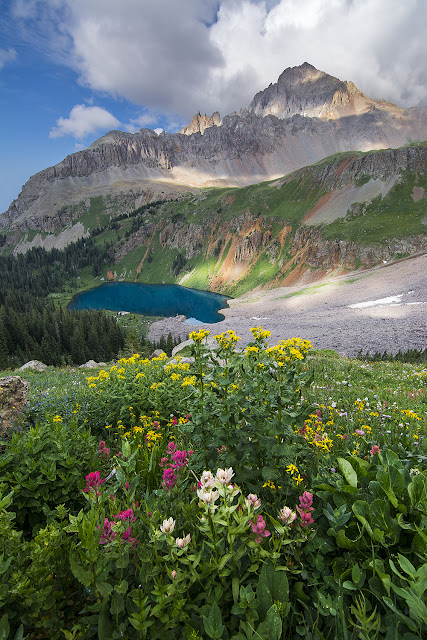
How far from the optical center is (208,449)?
4191mm

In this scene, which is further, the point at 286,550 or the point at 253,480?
the point at 253,480

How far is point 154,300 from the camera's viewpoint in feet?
495

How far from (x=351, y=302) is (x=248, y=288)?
2567 inches

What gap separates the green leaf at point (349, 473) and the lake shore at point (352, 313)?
37.6 m

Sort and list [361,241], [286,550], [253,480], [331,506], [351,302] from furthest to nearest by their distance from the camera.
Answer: [361,241]
[351,302]
[253,480]
[331,506]
[286,550]

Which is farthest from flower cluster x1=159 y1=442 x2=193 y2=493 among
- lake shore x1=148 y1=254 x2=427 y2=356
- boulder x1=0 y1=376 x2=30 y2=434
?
lake shore x1=148 y1=254 x2=427 y2=356

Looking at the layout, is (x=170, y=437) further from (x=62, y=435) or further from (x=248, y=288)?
(x=248, y=288)

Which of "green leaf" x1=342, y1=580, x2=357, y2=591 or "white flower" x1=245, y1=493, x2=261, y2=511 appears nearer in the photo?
"green leaf" x1=342, y1=580, x2=357, y2=591

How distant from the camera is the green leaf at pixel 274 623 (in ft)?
6.66

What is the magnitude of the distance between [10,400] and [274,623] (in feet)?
27.6

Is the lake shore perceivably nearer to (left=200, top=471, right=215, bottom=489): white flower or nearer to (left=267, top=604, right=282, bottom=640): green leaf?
(left=200, top=471, right=215, bottom=489): white flower

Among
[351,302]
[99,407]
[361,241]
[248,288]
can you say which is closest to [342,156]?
[361,241]

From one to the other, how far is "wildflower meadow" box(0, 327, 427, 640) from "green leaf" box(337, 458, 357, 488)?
0.01 m

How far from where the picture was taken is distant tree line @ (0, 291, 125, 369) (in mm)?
78938
